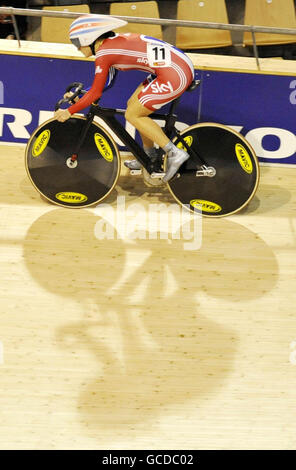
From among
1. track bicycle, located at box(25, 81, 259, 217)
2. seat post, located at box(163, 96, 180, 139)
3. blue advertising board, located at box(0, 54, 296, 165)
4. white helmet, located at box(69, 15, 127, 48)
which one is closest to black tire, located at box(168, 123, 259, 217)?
track bicycle, located at box(25, 81, 259, 217)

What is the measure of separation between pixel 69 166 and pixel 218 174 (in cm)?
122

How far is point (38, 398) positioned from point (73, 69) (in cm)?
301

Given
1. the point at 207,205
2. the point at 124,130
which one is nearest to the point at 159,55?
the point at 124,130

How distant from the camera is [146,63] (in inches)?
204

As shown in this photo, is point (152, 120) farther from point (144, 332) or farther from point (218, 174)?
point (144, 332)

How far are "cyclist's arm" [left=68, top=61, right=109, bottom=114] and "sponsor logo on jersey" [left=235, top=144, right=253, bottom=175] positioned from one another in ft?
3.96

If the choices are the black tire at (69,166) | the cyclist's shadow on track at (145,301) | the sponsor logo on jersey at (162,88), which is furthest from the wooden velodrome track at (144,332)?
the sponsor logo on jersey at (162,88)

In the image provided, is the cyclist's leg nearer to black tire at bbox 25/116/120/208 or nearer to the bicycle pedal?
the bicycle pedal

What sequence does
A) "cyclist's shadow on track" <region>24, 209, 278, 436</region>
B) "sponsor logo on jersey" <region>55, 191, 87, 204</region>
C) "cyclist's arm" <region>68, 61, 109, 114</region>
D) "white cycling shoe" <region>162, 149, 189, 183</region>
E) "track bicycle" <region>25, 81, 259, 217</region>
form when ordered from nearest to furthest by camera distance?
"cyclist's shadow on track" <region>24, 209, 278, 436</region>, "cyclist's arm" <region>68, 61, 109, 114</region>, "white cycling shoe" <region>162, 149, 189, 183</region>, "track bicycle" <region>25, 81, 259, 217</region>, "sponsor logo on jersey" <region>55, 191, 87, 204</region>

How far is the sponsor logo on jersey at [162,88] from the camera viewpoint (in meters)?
5.18

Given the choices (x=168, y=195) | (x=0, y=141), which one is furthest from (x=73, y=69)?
(x=168, y=195)

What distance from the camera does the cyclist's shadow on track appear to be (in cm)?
442

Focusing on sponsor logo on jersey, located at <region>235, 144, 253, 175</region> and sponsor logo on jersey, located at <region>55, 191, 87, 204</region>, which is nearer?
sponsor logo on jersey, located at <region>235, 144, 253, 175</region>

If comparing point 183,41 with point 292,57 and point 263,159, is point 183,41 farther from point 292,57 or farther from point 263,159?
point 263,159
